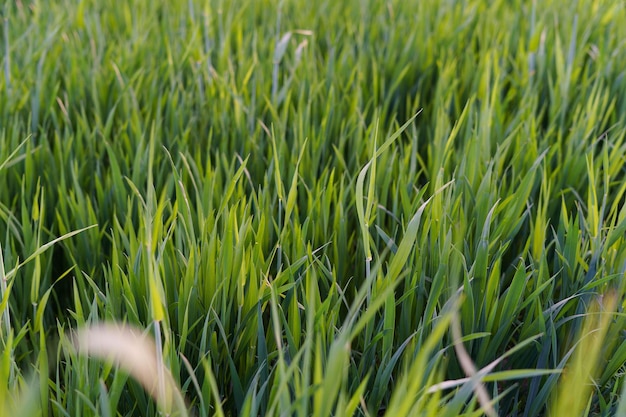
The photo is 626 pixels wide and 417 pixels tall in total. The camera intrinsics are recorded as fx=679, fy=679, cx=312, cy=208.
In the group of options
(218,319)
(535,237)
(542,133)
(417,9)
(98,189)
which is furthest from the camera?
(417,9)

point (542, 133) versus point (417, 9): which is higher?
point (417, 9)

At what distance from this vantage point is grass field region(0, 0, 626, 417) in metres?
0.62

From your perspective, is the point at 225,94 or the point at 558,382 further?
Result: the point at 225,94

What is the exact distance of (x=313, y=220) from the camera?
890 millimetres

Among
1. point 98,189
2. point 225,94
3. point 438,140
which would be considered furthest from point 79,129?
point 438,140

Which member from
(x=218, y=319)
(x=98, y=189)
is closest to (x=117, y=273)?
(x=218, y=319)

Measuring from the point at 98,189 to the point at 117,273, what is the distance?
328mm

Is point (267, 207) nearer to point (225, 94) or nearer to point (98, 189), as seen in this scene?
point (98, 189)

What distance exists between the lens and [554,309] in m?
0.74

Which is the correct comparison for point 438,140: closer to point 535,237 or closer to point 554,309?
point 535,237

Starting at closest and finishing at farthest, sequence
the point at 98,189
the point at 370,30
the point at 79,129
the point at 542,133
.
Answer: the point at 98,189 < the point at 79,129 < the point at 542,133 < the point at 370,30

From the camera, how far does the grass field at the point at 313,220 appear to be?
0.62 meters

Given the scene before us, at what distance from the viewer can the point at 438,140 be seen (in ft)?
3.62

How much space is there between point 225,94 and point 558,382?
2.83 feet
